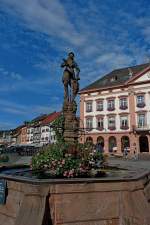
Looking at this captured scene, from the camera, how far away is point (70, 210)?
6203 millimetres

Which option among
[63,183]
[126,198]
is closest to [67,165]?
[63,183]

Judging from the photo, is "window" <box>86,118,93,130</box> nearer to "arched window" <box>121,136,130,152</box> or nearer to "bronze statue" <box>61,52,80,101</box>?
"arched window" <box>121,136,130,152</box>

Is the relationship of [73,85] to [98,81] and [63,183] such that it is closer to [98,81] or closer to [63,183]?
[63,183]

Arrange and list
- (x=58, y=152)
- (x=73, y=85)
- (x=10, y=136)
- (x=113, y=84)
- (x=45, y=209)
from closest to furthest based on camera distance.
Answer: (x=45, y=209) → (x=58, y=152) → (x=73, y=85) → (x=113, y=84) → (x=10, y=136)

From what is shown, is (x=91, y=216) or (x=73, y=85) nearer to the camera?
(x=91, y=216)

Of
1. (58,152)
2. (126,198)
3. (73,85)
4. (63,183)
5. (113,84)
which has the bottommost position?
(126,198)

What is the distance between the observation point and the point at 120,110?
47594 mm

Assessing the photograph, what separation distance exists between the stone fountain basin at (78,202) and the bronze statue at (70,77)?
5.87 m

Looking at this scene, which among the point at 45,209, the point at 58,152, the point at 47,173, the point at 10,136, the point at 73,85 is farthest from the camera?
the point at 10,136

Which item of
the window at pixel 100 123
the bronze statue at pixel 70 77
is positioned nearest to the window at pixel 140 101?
the window at pixel 100 123

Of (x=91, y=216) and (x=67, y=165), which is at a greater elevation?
(x=67, y=165)

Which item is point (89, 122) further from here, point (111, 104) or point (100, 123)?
point (111, 104)

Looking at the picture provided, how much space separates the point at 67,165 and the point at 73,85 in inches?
214

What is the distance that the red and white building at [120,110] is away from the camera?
45281 mm
